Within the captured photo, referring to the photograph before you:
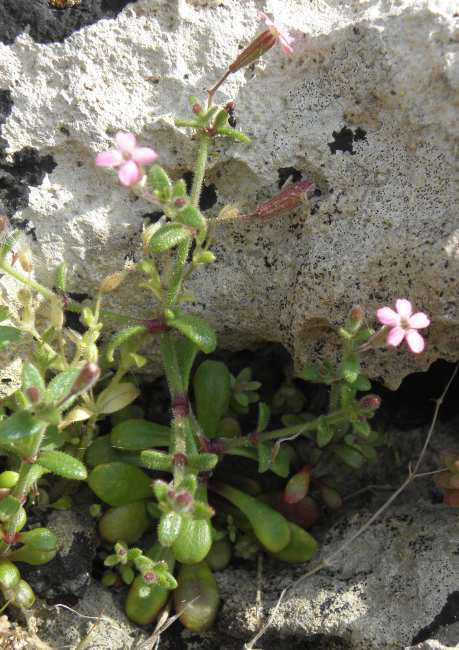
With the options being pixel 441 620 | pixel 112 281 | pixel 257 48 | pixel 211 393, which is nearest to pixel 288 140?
pixel 257 48

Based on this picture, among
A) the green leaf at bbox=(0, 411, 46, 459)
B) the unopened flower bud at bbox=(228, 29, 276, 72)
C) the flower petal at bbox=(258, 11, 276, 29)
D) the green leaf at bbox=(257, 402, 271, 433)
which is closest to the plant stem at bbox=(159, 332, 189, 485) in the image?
the green leaf at bbox=(257, 402, 271, 433)

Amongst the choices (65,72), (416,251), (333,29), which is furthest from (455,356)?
(65,72)

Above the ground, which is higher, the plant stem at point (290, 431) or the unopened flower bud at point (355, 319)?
the unopened flower bud at point (355, 319)

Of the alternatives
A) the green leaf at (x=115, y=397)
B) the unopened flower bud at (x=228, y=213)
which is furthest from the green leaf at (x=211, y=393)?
the unopened flower bud at (x=228, y=213)

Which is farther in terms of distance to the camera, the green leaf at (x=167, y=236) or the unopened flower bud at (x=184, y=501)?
the green leaf at (x=167, y=236)

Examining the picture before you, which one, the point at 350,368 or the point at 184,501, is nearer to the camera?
the point at 184,501

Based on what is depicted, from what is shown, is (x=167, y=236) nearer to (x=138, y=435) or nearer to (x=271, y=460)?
(x=138, y=435)

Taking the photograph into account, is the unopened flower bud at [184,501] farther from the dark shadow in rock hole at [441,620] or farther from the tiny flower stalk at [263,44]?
the tiny flower stalk at [263,44]
